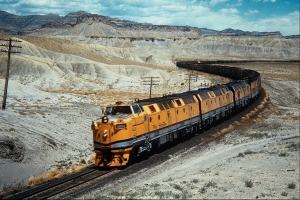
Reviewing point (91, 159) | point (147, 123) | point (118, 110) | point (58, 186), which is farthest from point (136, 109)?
point (58, 186)

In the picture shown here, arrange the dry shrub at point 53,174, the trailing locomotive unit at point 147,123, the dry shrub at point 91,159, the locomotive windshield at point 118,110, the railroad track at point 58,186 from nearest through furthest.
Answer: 1. the railroad track at point 58,186
2. the dry shrub at point 53,174
3. the trailing locomotive unit at point 147,123
4. the locomotive windshield at point 118,110
5. the dry shrub at point 91,159

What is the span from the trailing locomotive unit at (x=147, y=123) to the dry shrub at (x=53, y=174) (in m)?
2.44

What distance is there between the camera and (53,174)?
21.4 m

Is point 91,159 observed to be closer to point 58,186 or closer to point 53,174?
point 53,174

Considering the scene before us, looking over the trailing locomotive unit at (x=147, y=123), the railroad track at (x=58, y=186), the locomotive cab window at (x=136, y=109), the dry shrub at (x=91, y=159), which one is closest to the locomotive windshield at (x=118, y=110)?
the trailing locomotive unit at (x=147, y=123)

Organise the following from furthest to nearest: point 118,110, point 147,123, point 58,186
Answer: point 147,123 < point 118,110 < point 58,186

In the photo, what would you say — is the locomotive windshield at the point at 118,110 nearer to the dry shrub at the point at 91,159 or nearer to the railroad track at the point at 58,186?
the railroad track at the point at 58,186

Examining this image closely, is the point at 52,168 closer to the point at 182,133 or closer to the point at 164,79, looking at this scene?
the point at 182,133

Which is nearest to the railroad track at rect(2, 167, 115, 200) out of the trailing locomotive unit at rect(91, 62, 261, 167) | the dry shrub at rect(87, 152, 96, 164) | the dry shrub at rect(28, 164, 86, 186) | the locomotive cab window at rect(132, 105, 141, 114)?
the trailing locomotive unit at rect(91, 62, 261, 167)

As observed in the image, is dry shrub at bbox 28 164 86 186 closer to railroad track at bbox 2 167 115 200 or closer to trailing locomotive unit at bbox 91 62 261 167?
railroad track at bbox 2 167 115 200

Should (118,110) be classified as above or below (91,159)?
above

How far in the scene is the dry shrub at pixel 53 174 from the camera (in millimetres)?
19983

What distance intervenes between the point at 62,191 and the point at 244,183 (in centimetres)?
898

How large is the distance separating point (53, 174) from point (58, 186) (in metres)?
3.58
